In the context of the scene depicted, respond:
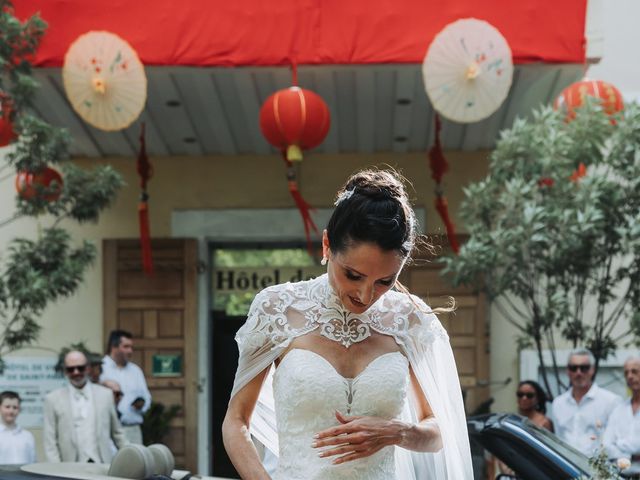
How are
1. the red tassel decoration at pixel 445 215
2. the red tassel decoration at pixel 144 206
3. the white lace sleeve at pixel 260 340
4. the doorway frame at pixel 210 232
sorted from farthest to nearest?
the doorway frame at pixel 210 232 → the red tassel decoration at pixel 144 206 → the red tassel decoration at pixel 445 215 → the white lace sleeve at pixel 260 340

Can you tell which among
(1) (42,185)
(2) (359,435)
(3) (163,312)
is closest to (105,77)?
(1) (42,185)

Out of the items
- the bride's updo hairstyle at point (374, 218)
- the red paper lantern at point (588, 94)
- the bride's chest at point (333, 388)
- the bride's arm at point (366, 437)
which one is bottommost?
the bride's arm at point (366, 437)

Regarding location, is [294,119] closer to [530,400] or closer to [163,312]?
[530,400]

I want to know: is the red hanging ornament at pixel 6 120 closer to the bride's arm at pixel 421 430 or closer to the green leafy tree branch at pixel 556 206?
the green leafy tree branch at pixel 556 206

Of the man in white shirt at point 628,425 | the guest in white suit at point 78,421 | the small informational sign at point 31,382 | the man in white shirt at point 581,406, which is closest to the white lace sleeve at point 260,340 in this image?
the man in white shirt at point 628,425

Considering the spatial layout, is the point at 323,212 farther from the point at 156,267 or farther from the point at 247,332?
the point at 247,332

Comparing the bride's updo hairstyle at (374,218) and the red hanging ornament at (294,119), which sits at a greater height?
the red hanging ornament at (294,119)

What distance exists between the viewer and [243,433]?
353 centimetres

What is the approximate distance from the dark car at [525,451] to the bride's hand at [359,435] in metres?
2.16

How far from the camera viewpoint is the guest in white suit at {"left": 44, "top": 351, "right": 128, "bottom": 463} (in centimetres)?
918

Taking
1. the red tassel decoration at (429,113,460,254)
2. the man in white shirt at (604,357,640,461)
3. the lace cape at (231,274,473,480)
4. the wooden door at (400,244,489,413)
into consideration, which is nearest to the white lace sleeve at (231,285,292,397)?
the lace cape at (231,274,473,480)

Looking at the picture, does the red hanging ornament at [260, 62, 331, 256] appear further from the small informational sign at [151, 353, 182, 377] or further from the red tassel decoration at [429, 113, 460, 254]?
the small informational sign at [151, 353, 182, 377]

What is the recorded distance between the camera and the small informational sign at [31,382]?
12602 mm

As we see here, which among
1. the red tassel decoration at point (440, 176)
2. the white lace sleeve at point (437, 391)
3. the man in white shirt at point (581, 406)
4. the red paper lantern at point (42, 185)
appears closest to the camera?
the white lace sleeve at point (437, 391)
